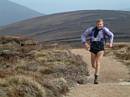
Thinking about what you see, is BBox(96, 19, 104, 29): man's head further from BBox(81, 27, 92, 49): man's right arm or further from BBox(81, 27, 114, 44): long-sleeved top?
BBox(81, 27, 92, 49): man's right arm

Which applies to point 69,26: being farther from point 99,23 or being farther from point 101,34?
point 99,23

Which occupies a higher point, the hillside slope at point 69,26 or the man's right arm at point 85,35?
the man's right arm at point 85,35

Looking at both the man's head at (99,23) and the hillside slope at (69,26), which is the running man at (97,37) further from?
the hillside slope at (69,26)

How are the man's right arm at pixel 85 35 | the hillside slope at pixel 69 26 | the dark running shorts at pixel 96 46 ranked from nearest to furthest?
1. the man's right arm at pixel 85 35
2. the dark running shorts at pixel 96 46
3. the hillside slope at pixel 69 26

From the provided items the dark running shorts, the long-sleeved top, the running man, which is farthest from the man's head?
the dark running shorts

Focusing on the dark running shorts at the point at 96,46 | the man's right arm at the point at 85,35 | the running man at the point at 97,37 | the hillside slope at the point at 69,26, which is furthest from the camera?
the hillside slope at the point at 69,26

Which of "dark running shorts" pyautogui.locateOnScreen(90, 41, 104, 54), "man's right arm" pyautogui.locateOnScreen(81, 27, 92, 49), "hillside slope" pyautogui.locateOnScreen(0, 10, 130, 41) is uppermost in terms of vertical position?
"man's right arm" pyautogui.locateOnScreen(81, 27, 92, 49)

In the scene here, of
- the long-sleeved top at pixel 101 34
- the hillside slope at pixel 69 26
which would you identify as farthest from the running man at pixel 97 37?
the hillside slope at pixel 69 26

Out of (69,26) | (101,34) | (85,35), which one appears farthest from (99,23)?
(69,26)

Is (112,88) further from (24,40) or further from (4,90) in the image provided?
(24,40)

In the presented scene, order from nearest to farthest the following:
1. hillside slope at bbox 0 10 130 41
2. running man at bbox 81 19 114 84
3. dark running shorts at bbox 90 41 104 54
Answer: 1. running man at bbox 81 19 114 84
2. dark running shorts at bbox 90 41 104 54
3. hillside slope at bbox 0 10 130 41

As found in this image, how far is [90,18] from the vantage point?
116812mm

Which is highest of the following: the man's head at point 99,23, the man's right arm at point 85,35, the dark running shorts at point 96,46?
the man's head at point 99,23

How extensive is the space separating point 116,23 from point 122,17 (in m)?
12.4
